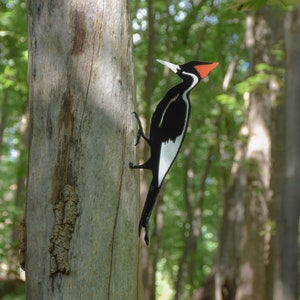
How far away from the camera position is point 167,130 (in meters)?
2.75

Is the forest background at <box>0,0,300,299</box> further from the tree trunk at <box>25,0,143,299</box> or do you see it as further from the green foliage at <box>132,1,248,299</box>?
the tree trunk at <box>25,0,143,299</box>

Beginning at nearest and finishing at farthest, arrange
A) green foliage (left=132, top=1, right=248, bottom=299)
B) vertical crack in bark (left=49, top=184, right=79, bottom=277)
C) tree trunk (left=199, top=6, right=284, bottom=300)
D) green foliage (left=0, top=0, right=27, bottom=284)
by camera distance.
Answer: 1. vertical crack in bark (left=49, top=184, right=79, bottom=277)
2. green foliage (left=0, top=0, right=27, bottom=284)
3. tree trunk (left=199, top=6, right=284, bottom=300)
4. green foliage (left=132, top=1, right=248, bottom=299)

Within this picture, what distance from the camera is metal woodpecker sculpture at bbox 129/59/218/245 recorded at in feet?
8.98

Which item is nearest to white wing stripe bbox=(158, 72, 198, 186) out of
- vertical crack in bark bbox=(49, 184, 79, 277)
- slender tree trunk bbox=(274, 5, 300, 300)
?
vertical crack in bark bbox=(49, 184, 79, 277)

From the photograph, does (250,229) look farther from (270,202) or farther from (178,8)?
(178,8)

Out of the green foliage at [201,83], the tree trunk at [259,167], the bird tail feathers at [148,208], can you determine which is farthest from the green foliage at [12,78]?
the bird tail feathers at [148,208]

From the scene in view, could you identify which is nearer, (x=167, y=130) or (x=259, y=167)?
(x=167, y=130)

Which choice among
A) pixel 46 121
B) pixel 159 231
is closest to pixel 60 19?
pixel 46 121

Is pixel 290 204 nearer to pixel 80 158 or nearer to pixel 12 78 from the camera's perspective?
pixel 80 158

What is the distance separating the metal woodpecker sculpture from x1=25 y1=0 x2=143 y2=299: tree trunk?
0.09 m

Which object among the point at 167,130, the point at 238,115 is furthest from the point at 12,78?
the point at 167,130

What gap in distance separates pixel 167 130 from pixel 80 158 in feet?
1.48

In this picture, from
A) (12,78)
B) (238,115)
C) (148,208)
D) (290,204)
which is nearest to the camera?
(148,208)

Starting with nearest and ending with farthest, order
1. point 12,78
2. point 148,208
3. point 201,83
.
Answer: point 148,208, point 12,78, point 201,83
